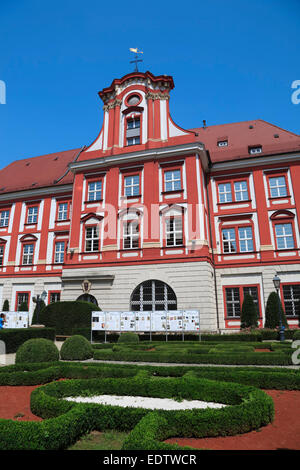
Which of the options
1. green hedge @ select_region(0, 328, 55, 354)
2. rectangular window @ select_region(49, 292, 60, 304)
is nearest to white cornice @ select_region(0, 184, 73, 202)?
rectangular window @ select_region(49, 292, 60, 304)

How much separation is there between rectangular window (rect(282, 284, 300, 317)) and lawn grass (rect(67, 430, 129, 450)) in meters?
20.8

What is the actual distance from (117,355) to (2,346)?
6.32 meters

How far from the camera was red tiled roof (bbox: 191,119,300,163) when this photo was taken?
26797mm

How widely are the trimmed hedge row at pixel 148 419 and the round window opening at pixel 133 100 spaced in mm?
25351

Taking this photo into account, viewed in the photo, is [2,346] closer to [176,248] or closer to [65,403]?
[65,403]

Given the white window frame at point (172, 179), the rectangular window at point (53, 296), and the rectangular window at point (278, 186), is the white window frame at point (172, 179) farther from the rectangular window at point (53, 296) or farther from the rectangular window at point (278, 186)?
the rectangular window at point (53, 296)

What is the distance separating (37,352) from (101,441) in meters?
7.31

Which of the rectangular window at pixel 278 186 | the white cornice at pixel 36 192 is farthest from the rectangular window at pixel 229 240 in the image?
the white cornice at pixel 36 192

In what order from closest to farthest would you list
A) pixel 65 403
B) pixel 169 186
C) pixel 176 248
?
pixel 65 403
pixel 176 248
pixel 169 186

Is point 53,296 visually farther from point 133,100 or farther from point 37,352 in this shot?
point 133,100

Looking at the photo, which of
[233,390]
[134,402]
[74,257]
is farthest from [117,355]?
[74,257]

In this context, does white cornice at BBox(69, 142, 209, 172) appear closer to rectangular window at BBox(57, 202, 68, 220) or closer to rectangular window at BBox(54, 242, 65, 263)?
rectangular window at BBox(57, 202, 68, 220)

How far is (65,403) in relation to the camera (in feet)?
20.0

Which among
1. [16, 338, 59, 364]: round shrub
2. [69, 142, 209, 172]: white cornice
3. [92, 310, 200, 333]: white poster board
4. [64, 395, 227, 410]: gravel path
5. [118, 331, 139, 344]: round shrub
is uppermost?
[69, 142, 209, 172]: white cornice
